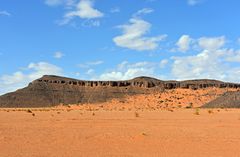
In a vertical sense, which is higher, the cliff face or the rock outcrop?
the cliff face

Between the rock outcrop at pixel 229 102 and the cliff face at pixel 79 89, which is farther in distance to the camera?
the cliff face at pixel 79 89

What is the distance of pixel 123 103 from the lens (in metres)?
112

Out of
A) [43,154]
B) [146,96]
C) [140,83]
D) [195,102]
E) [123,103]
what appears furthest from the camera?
[140,83]

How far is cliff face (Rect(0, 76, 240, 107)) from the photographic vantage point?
111375 millimetres

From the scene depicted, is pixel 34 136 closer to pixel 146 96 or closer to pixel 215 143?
pixel 215 143

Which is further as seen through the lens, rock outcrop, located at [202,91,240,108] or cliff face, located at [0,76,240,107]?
cliff face, located at [0,76,240,107]

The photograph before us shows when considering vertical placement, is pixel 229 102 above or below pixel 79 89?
below

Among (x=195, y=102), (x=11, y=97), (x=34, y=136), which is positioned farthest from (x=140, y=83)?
(x=34, y=136)

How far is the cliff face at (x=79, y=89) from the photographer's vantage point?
365 feet

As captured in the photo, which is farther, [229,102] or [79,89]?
[79,89]

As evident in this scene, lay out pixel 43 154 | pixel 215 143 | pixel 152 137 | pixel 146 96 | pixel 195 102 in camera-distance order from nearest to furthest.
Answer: pixel 43 154, pixel 215 143, pixel 152 137, pixel 195 102, pixel 146 96

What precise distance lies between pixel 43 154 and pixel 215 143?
6.47 m

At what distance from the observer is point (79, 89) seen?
126 meters

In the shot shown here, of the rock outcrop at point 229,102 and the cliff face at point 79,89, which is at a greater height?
the cliff face at point 79,89
